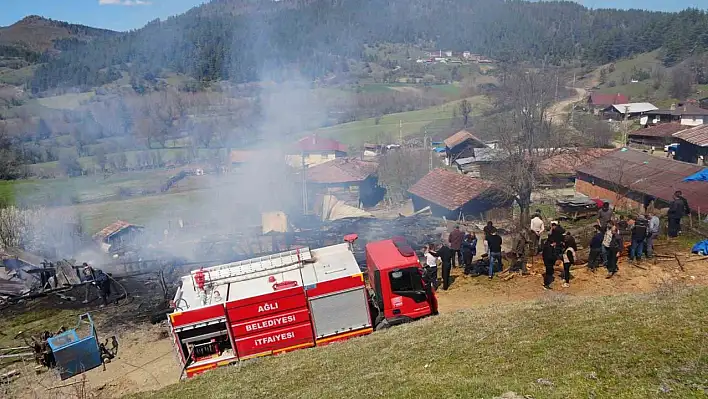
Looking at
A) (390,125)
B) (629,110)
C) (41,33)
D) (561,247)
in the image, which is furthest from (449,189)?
(629,110)

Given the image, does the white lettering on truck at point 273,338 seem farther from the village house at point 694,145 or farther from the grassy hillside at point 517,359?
the village house at point 694,145

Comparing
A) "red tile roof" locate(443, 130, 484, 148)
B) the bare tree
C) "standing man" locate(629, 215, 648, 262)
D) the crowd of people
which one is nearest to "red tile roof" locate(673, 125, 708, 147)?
the bare tree

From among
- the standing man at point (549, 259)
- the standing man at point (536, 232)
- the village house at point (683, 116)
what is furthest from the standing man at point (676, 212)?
the village house at point (683, 116)

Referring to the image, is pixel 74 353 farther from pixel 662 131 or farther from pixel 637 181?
pixel 662 131

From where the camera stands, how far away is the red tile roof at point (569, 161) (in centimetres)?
3153

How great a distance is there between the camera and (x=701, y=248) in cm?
1446

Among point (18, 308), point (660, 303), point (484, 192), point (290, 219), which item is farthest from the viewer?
point (484, 192)

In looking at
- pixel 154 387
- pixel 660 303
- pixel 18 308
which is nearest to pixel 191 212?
pixel 18 308

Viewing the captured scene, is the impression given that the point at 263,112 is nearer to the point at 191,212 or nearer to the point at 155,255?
the point at 191,212

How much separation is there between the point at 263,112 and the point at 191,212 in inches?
376

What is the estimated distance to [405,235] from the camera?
2155 cm

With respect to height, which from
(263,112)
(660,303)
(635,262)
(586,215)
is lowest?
(586,215)

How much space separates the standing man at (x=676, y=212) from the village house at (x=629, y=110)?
6300 centimetres

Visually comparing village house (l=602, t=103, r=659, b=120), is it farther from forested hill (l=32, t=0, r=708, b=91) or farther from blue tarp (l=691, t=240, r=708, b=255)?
blue tarp (l=691, t=240, r=708, b=255)
